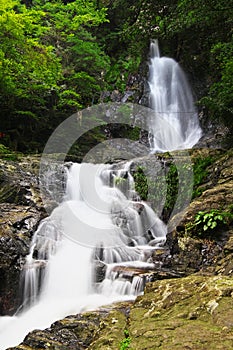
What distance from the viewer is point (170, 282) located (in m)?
3.91

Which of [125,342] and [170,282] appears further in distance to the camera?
[170,282]

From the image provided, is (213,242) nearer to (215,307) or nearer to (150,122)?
(215,307)

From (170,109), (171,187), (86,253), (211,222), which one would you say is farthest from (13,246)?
(170,109)

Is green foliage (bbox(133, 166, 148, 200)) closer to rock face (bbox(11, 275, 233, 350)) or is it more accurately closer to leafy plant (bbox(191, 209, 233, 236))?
leafy plant (bbox(191, 209, 233, 236))

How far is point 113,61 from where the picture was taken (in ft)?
70.0

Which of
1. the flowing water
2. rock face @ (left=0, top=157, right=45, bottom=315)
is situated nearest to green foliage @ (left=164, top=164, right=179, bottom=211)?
the flowing water

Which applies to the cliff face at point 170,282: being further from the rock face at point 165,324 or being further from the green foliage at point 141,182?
the green foliage at point 141,182

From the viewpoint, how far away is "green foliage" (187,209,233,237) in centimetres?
602

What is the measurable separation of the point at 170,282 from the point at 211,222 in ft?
8.11

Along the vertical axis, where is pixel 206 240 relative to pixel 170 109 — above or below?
below

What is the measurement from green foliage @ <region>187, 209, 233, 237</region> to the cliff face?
0.02m

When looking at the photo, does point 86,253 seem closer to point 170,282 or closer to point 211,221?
point 211,221

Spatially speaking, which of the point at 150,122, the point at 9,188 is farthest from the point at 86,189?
the point at 150,122

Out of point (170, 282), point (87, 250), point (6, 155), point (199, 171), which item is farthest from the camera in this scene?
point (6, 155)
